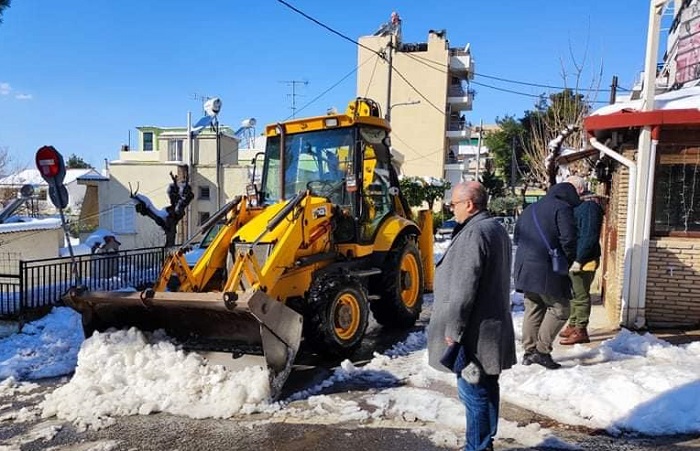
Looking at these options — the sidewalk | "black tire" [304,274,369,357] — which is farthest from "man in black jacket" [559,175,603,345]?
"black tire" [304,274,369,357]

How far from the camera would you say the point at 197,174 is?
27453 millimetres

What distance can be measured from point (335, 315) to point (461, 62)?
35125 mm

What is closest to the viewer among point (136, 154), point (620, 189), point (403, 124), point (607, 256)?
point (620, 189)

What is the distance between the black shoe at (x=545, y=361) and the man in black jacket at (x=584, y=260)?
1.08 m

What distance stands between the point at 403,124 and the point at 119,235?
19908 millimetres

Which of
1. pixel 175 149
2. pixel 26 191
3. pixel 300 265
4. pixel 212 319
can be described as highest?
pixel 175 149

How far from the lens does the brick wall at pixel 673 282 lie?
259 inches

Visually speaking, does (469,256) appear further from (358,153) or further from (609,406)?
(358,153)

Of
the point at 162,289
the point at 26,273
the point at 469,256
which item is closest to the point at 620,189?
the point at 469,256

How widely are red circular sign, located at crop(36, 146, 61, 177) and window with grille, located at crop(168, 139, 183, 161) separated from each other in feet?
79.6

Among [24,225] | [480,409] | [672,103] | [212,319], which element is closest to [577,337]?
[672,103]

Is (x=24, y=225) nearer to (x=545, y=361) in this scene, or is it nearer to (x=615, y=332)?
(x=545, y=361)

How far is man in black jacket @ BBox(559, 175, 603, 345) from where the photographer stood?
6.10 m

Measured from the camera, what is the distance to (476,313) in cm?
323
